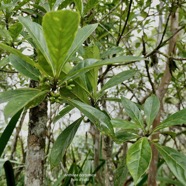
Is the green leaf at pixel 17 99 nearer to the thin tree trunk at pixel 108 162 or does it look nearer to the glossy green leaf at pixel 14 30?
the glossy green leaf at pixel 14 30

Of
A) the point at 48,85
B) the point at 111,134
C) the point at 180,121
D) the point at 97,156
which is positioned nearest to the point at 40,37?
the point at 48,85

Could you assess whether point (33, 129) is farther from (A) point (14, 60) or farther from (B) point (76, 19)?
(B) point (76, 19)

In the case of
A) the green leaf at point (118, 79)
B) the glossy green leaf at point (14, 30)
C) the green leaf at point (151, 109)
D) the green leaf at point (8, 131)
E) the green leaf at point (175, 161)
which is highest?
the glossy green leaf at point (14, 30)

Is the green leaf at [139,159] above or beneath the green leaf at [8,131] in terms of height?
beneath

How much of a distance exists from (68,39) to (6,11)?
397 millimetres

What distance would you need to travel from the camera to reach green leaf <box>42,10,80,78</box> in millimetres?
356

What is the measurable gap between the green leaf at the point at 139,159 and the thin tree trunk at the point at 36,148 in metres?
0.31

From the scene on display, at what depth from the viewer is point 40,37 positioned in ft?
1.53

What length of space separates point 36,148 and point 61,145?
15 centimetres

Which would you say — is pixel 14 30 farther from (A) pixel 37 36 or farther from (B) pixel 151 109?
(B) pixel 151 109

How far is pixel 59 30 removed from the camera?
0.38m

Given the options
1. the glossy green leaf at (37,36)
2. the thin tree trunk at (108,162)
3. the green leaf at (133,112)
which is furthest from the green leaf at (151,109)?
the thin tree trunk at (108,162)

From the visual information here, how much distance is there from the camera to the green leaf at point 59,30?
1.17 ft

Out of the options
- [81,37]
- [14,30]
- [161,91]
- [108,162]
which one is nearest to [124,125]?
[81,37]
